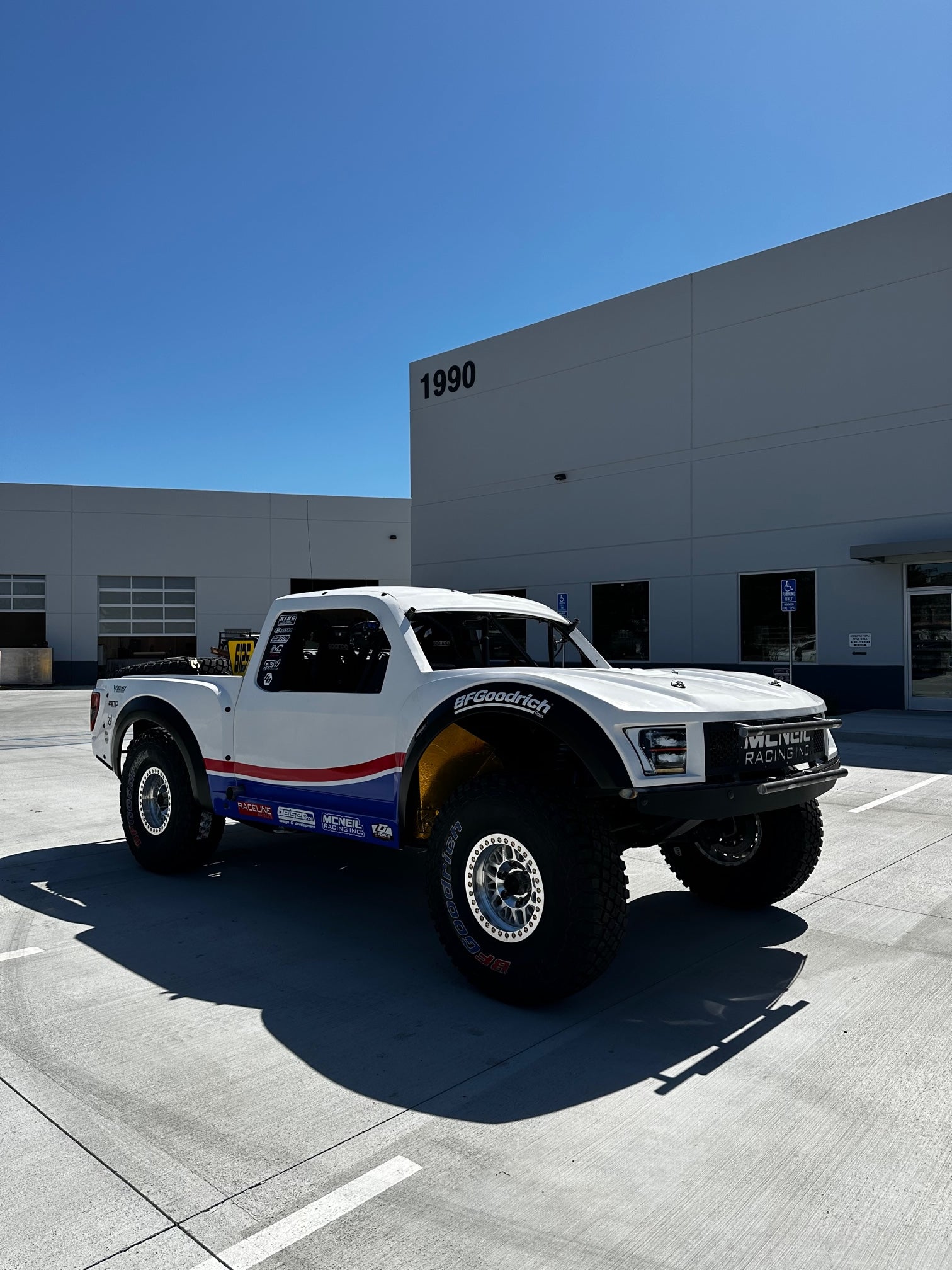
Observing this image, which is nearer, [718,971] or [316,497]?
[718,971]

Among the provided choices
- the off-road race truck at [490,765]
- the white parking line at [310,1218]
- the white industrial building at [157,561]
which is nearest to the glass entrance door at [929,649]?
the off-road race truck at [490,765]

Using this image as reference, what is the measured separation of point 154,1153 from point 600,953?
1.77 meters

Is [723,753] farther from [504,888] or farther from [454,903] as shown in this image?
[454,903]

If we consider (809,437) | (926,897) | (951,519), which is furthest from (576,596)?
(926,897)

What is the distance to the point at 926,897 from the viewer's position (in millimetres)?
5918

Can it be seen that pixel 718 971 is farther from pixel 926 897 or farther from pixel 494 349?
pixel 494 349

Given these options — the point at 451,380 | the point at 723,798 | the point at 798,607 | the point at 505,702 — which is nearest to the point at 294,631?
the point at 505,702

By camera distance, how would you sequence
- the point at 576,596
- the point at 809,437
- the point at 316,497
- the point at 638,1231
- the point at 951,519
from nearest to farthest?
the point at 638,1231 → the point at 951,519 → the point at 809,437 → the point at 576,596 → the point at 316,497

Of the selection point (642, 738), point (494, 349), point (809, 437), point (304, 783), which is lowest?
point (304, 783)

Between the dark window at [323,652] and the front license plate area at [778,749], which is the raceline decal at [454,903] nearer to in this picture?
the front license plate area at [778,749]

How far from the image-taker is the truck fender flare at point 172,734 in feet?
20.3

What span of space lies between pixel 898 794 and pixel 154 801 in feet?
24.2

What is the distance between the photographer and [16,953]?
16.1 feet

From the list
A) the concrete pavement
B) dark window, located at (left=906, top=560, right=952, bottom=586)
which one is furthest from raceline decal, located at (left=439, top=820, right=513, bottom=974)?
dark window, located at (left=906, top=560, right=952, bottom=586)
